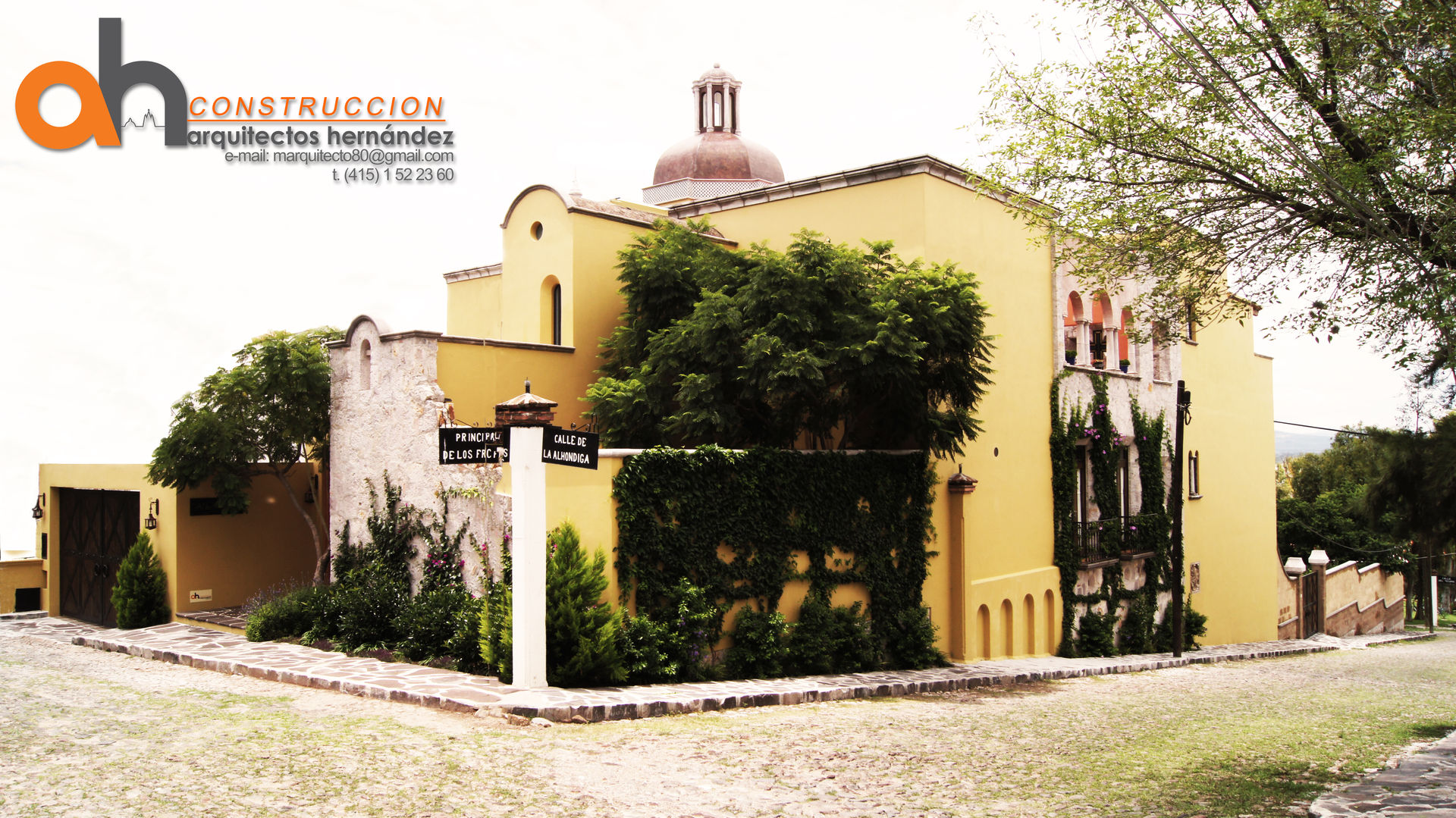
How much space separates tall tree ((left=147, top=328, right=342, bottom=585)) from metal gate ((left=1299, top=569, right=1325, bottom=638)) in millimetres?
→ 27360

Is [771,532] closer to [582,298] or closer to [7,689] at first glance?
[582,298]

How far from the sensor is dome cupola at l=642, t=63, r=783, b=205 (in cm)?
2412

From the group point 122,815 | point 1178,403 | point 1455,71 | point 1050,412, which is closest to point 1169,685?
point 1050,412

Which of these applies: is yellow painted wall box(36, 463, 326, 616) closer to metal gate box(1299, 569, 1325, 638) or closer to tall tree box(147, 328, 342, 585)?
tall tree box(147, 328, 342, 585)

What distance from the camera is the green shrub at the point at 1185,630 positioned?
23.1 metres

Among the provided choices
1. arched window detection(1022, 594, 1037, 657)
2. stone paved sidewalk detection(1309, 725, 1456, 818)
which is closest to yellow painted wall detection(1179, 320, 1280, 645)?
arched window detection(1022, 594, 1037, 657)

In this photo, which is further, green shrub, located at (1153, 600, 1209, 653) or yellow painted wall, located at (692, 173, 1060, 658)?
green shrub, located at (1153, 600, 1209, 653)

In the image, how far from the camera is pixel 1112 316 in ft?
73.8

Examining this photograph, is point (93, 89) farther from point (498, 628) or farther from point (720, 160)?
point (720, 160)

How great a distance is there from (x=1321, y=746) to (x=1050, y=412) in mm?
10548

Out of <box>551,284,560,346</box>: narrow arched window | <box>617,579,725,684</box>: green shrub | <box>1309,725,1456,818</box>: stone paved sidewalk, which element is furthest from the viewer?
<box>551,284,560,346</box>: narrow arched window

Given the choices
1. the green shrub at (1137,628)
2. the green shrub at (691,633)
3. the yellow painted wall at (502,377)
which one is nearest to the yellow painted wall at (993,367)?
the green shrub at (1137,628)

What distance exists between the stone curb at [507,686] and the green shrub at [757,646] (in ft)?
0.88

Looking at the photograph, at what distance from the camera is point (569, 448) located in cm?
1112
